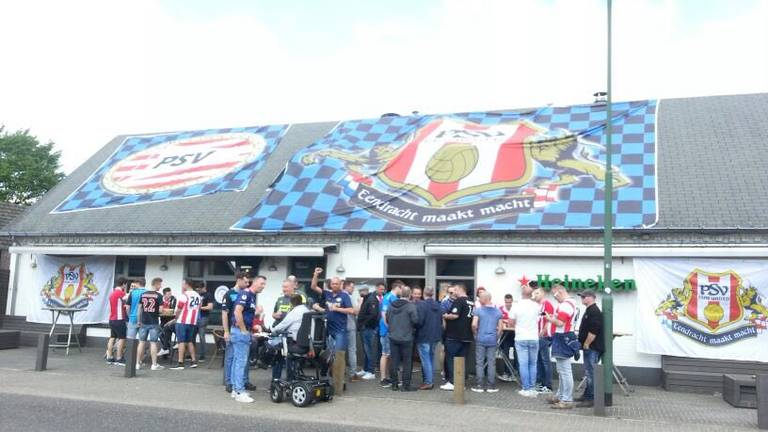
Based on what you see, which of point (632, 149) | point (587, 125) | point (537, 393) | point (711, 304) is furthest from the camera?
point (587, 125)

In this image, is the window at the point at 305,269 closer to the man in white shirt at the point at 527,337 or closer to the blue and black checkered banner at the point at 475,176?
the blue and black checkered banner at the point at 475,176

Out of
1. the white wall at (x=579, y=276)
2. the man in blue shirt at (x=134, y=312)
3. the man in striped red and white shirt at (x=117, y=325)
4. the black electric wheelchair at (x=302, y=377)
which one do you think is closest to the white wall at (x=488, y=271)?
the white wall at (x=579, y=276)

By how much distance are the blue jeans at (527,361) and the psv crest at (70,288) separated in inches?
444

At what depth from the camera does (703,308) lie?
11586 millimetres

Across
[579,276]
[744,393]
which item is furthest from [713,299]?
[579,276]

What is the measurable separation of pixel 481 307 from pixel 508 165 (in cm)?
498

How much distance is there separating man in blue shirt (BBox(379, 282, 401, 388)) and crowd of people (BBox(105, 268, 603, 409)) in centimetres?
2

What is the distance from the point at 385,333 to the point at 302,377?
2.53 meters

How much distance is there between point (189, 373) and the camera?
1227 cm

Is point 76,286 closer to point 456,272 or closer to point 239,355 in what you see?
point 239,355

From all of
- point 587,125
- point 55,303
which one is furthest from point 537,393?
point 55,303

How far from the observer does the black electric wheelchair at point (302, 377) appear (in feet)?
30.4

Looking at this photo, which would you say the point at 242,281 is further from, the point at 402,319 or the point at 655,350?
the point at 655,350

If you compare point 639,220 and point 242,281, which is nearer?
point 242,281
